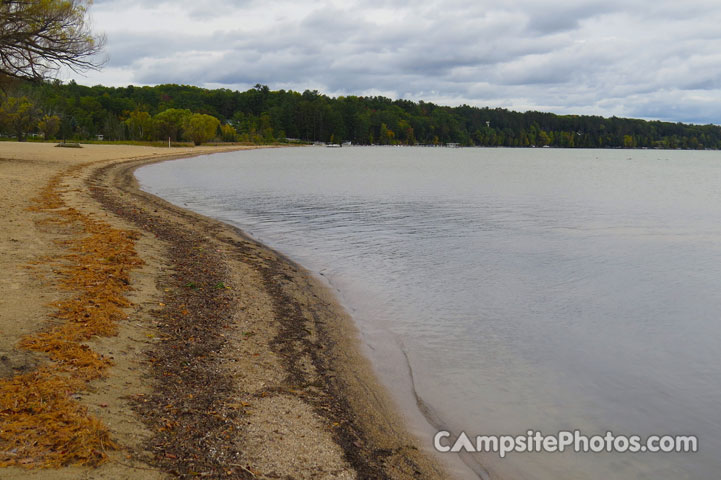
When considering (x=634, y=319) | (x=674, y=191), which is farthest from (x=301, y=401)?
(x=674, y=191)

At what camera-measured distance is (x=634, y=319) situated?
38.7ft

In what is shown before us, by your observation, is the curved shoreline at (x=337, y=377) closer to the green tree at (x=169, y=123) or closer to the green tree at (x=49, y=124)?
the green tree at (x=49, y=124)

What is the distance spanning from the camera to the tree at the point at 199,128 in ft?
418

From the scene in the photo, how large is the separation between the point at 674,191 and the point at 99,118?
141 m

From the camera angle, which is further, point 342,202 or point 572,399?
Answer: point 342,202

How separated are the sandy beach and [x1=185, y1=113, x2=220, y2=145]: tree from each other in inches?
4757

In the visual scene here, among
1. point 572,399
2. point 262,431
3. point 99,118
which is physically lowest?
point 572,399

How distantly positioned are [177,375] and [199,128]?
131 metres

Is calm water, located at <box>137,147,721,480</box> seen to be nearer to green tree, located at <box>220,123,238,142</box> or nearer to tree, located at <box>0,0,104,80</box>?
tree, located at <box>0,0,104,80</box>

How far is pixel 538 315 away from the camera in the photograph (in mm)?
11766

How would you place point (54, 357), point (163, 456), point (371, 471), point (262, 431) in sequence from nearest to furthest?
point (163, 456) → point (371, 471) → point (262, 431) → point (54, 357)

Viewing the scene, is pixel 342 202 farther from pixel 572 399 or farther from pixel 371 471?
pixel 371 471

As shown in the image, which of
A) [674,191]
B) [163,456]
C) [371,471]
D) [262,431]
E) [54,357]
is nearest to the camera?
[163,456]

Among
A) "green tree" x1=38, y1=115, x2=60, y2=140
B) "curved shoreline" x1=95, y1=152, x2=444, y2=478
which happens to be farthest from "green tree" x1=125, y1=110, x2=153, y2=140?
"curved shoreline" x1=95, y1=152, x2=444, y2=478
